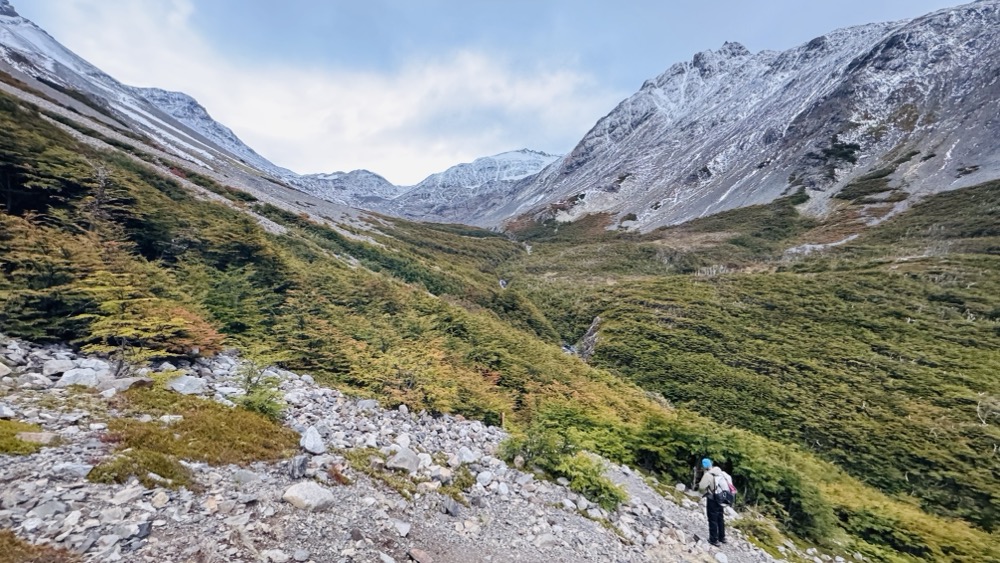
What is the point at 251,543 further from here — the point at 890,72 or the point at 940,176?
the point at 890,72

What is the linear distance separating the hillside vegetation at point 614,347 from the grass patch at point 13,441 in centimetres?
313

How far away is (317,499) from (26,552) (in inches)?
104

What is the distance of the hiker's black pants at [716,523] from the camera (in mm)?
8438

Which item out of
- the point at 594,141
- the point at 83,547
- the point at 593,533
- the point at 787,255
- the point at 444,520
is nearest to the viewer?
the point at 83,547

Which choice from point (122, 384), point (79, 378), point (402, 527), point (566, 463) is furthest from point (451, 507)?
point (79, 378)

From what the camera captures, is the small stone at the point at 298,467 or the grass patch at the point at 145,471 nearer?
the grass patch at the point at 145,471

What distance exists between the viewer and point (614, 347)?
2441cm

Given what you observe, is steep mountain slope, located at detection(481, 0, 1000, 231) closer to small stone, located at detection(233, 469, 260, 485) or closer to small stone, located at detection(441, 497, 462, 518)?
small stone, located at detection(441, 497, 462, 518)

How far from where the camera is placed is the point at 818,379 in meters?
18.6

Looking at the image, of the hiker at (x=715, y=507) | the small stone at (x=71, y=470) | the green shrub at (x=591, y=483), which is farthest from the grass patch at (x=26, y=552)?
the hiker at (x=715, y=507)

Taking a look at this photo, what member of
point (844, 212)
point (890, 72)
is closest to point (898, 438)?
point (844, 212)

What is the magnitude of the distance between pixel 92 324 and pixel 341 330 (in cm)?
592

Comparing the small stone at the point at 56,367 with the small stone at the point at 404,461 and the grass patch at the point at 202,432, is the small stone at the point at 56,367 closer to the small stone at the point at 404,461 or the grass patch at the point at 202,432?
the grass patch at the point at 202,432

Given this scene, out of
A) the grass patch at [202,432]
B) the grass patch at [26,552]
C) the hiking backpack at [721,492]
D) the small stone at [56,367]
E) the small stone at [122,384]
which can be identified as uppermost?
the hiking backpack at [721,492]
